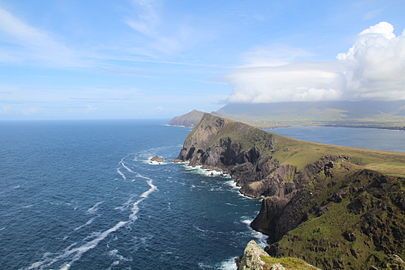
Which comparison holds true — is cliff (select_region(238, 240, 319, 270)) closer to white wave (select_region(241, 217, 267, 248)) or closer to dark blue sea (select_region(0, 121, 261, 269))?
dark blue sea (select_region(0, 121, 261, 269))

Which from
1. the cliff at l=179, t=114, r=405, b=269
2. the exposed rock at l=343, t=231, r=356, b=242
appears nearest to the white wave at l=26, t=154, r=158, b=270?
the cliff at l=179, t=114, r=405, b=269

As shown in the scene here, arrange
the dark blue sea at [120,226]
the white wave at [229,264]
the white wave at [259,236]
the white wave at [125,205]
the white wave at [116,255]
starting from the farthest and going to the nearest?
the white wave at [125,205] < the white wave at [259,236] < the white wave at [116,255] < the dark blue sea at [120,226] < the white wave at [229,264]

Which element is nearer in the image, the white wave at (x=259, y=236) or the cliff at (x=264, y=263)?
the cliff at (x=264, y=263)

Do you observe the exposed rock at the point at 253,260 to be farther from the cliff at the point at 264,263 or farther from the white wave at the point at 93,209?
the white wave at the point at 93,209

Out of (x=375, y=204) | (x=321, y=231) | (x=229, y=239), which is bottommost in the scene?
(x=229, y=239)

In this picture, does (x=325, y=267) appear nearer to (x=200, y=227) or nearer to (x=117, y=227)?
(x=200, y=227)

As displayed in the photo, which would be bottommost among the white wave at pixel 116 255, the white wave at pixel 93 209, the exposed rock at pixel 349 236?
the white wave at pixel 116 255

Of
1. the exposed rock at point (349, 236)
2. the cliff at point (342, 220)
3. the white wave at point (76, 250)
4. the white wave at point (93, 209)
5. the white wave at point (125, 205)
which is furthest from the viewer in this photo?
the white wave at point (125, 205)

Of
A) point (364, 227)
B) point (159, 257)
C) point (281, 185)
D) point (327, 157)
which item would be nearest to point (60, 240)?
point (159, 257)

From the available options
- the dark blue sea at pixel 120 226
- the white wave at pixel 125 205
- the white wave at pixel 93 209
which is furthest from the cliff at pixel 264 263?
the white wave at pixel 125 205

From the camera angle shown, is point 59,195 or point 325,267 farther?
point 59,195
